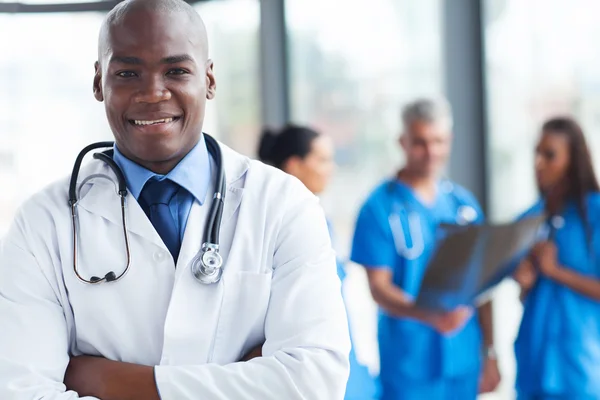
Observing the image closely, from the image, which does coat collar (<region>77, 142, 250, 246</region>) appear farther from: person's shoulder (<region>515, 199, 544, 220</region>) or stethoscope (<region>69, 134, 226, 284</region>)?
person's shoulder (<region>515, 199, 544, 220</region>)

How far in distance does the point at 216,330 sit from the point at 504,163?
6.84ft

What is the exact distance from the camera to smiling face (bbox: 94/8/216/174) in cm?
102

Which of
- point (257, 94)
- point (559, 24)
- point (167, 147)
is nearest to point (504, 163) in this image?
point (559, 24)

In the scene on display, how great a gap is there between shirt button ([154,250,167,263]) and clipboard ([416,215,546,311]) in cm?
107

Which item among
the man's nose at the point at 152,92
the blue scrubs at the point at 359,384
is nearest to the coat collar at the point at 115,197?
the man's nose at the point at 152,92

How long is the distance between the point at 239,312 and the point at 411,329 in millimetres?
1382

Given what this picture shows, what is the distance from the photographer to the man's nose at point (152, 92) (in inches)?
40.0

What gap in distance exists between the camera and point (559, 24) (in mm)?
2641

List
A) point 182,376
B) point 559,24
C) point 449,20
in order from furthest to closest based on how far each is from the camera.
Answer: point 449,20
point 559,24
point 182,376

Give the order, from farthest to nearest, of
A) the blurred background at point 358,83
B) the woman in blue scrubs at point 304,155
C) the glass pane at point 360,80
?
the glass pane at point 360,80
the blurred background at point 358,83
the woman in blue scrubs at point 304,155

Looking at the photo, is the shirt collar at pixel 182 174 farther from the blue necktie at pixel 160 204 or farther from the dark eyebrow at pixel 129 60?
the dark eyebrow at pixel 129 60

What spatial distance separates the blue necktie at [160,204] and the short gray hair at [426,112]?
146 cm

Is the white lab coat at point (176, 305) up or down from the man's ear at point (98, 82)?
down

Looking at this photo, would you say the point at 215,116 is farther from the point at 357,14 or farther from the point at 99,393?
the point at 99,393
